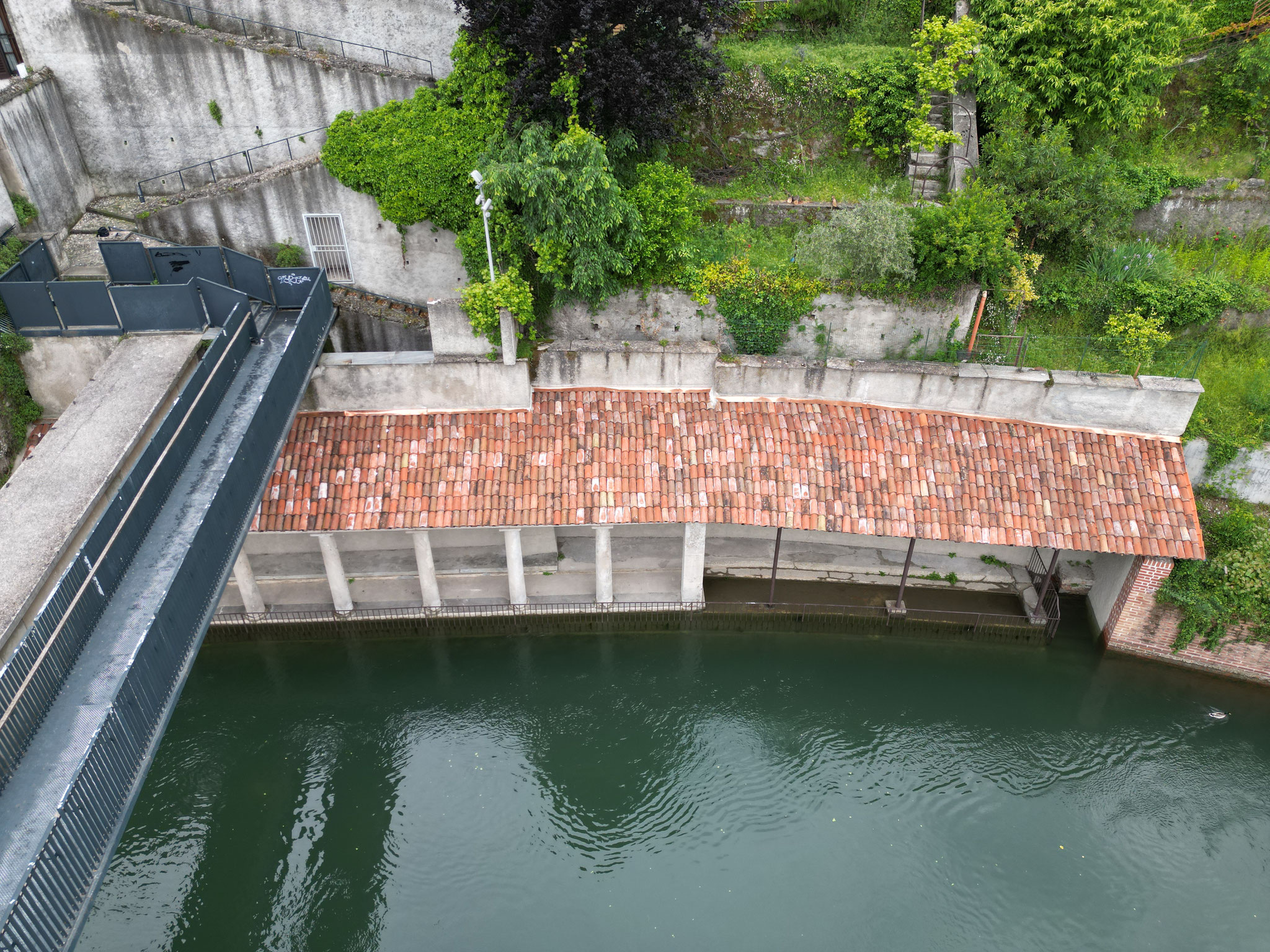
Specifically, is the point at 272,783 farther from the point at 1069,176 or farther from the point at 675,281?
the point at 1069,176

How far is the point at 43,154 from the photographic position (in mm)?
22531

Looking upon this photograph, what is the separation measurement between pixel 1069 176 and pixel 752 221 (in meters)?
7.89

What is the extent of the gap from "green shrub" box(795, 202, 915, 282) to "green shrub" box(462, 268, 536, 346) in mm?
6895

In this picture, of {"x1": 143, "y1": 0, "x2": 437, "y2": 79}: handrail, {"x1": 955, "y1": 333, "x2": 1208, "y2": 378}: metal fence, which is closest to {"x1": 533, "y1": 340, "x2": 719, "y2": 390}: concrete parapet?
{"x1": 955, "y1": 333, "x2": 1208, "y2": 378}: metal fence

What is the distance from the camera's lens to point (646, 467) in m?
20.5

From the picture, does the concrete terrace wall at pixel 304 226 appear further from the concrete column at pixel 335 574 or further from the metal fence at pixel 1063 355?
the metal fence at pixel 1063 355

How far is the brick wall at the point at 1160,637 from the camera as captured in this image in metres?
20.1

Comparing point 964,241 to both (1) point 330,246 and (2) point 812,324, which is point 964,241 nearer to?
(2) point 812,324

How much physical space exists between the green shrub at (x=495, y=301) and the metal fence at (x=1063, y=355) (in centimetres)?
1015

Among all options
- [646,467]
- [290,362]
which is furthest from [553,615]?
[290,362]

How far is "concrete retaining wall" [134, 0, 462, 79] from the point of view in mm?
23359

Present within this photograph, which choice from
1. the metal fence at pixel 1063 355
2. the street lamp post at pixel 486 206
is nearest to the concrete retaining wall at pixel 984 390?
the metal fence at pixel 1063 355

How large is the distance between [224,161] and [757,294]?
1519cm

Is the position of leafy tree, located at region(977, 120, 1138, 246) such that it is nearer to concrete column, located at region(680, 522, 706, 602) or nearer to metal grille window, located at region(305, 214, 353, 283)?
concrete column, located at region(680, 522, 706, 602)
